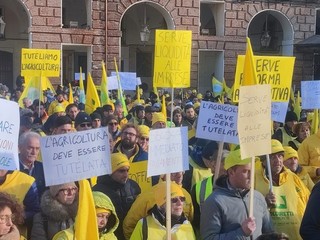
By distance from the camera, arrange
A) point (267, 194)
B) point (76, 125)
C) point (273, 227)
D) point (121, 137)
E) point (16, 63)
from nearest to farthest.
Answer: point (273, 227)
point (267, 194)
point (121, 137)
point (76, 125)
point (16, 63)

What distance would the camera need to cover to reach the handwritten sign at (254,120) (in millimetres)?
4047

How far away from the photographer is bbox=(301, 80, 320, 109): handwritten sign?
823 cm

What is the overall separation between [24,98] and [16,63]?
14993mm

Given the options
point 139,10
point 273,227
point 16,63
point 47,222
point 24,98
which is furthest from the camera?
point 139,10

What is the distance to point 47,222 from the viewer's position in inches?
150

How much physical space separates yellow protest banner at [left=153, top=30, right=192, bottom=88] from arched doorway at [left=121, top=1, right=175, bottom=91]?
19.4 meters

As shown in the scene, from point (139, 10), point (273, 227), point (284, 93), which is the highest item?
point (139, 10)

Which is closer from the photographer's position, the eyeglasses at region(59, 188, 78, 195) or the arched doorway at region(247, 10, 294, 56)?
the eyeglasses at region(59, 188, 78, 195)

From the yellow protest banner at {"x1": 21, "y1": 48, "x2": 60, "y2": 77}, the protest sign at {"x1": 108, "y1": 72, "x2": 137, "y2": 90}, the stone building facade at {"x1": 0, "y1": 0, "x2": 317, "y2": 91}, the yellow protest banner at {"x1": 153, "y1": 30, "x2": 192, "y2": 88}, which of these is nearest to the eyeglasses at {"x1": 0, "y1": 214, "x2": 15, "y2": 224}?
the yellow protest banner at {"x1": 153, "y1": 30, "x2": 192, "y2": 88}

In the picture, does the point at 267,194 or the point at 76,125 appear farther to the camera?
the point at 76,125

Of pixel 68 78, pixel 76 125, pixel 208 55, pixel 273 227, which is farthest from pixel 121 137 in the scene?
pixel 208 55

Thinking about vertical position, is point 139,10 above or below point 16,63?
above

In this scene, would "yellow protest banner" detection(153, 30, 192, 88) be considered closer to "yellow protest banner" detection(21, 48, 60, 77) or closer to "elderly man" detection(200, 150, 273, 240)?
"elderly man" detection(200, 150, 273, 240)

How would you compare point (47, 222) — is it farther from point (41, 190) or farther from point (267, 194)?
point (267, 194)
